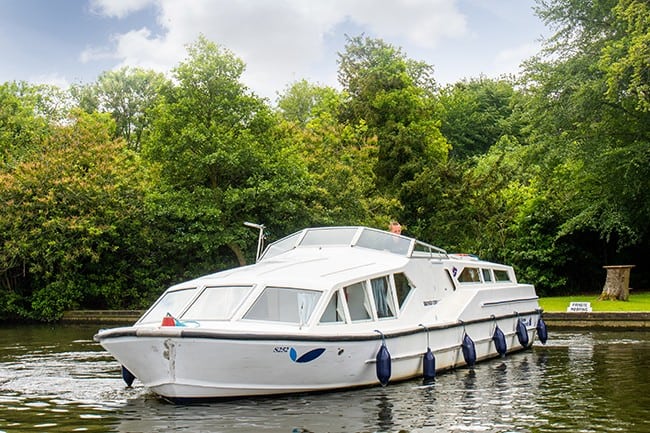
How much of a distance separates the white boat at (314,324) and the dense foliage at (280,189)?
17.5 meters

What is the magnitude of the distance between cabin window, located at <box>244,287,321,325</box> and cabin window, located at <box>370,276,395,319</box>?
5.74 feet

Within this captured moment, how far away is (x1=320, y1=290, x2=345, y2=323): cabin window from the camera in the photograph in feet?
46.1

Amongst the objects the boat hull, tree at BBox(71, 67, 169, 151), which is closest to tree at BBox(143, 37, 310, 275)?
the boat hull

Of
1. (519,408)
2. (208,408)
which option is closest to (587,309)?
(519,408)

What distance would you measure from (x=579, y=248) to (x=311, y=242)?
26.8 meters

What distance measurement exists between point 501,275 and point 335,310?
8974 mm

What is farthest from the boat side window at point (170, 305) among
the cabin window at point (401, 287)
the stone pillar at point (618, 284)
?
the stone pillar at point (618, 284)

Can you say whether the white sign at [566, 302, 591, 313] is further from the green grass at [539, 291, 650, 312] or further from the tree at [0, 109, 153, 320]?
the tree at [0, 109, 153, 320]

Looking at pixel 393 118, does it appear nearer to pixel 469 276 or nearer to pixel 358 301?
pixel 469 276

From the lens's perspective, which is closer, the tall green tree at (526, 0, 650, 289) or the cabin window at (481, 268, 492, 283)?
the cabin window at (481, 268, 492, 283)

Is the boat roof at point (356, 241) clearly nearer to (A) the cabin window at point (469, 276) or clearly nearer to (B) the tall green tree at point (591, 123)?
(A) the cabin window at point (469, 276)

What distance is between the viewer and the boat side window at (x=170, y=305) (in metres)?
14.4

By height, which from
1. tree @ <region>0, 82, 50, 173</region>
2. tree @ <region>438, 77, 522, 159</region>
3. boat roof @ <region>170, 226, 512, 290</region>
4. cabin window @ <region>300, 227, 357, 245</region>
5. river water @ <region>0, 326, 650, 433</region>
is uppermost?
tree @ <region>438, 77, 522, 159</region>

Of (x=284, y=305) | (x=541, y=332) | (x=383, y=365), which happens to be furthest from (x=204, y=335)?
(x=541, y=332)
